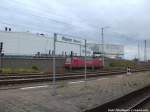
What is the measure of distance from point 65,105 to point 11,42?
280 ft

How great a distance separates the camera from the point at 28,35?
10312cm

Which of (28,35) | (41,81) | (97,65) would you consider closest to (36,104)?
(41,81)

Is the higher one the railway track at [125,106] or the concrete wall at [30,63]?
the concrete wall at [30,63]

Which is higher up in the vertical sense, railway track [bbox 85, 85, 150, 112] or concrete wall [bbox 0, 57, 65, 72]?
concrete wall [bbox 0, 57, 65, 72]

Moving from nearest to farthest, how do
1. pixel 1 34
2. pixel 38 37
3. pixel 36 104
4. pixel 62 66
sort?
pixel 36 104, pixel 62 66, pixel 1 34, pixel 38 37

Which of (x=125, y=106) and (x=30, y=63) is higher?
(x=30, y=63)

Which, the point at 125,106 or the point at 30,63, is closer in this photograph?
the point at 125,106

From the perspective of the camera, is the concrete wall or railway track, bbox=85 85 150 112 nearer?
railway track, bbox=85 85 150 112

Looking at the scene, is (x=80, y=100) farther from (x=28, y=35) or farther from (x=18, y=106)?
(x=28, y=35)

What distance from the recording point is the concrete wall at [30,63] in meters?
57.7

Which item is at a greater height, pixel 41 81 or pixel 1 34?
pixel 1 34

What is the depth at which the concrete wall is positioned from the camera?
57.7 m

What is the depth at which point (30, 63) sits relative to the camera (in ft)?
200

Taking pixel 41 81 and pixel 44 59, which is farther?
pixel 44 59
